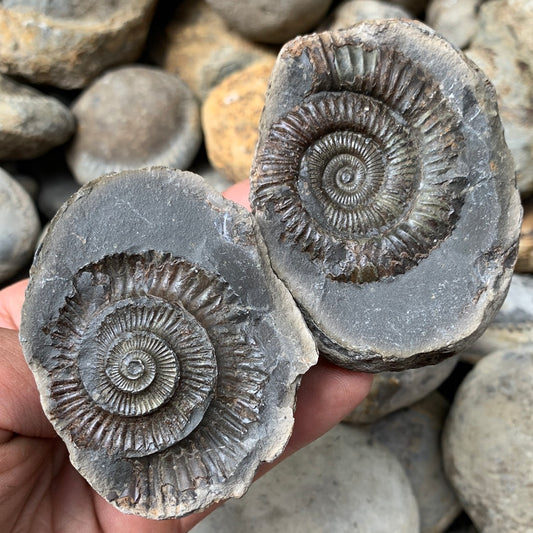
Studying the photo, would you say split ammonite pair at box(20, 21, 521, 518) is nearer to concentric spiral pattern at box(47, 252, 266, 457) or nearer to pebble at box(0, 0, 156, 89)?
concentric spiral pattern at box(47, 252, 266, 457)

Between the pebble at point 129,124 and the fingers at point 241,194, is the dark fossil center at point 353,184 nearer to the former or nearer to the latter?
the fingers at point 241,194

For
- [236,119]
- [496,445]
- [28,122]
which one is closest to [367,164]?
[236,119]

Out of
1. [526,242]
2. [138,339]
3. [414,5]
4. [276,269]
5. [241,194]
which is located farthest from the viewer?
[414,5]

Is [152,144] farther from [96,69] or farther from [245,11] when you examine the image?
[245,11]

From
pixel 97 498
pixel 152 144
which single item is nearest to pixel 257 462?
pixel 97 498

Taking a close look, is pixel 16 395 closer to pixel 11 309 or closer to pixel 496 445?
pixel 11 309

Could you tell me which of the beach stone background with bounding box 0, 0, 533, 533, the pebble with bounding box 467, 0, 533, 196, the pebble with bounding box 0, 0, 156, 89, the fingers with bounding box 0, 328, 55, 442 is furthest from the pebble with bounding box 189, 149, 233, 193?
the fingers with bounding box 0, 328, 55, 442
